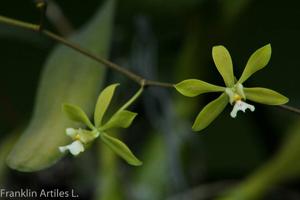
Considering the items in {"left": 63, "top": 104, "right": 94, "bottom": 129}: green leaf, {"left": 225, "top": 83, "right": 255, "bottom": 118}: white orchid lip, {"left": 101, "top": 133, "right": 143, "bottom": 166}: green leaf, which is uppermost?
{"left": 63, "top": 104, "right": 94, "bottom": 129}: green leaf

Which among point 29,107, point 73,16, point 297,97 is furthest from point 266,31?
point 29,107

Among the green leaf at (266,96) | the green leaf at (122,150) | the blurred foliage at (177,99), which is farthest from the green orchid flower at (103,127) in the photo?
the blurred foliage at (177,99)

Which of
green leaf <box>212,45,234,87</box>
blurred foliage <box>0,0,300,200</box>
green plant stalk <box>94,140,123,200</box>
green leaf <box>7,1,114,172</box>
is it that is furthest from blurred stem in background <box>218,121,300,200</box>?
green leaf <box>212,45,234,87</box>

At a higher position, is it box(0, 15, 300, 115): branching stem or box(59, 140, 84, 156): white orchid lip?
box(0, 15, 300, 115): branching stem

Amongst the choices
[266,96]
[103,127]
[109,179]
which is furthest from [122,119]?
[109,179]

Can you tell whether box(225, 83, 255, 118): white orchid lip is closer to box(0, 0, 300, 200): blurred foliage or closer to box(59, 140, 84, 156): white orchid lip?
box(59, 140, 84, 156): white orchid lip
